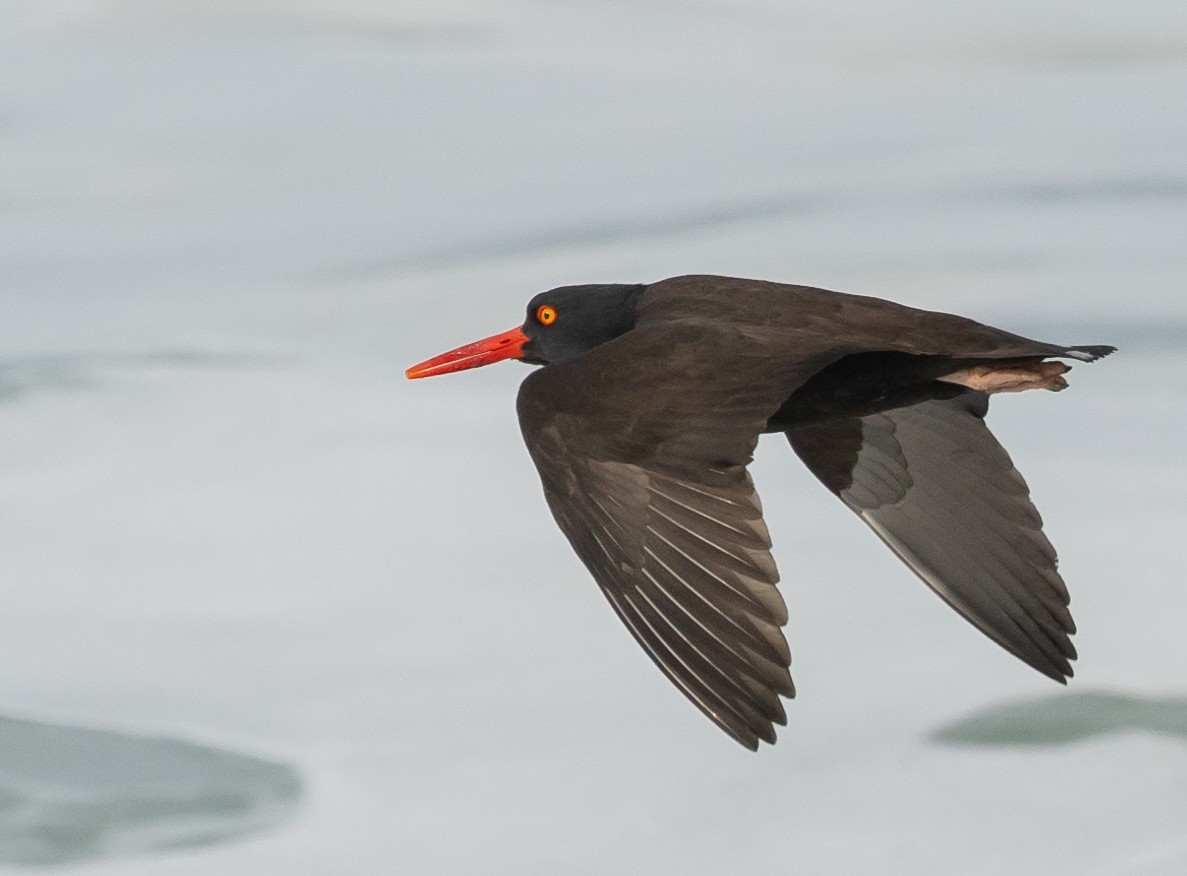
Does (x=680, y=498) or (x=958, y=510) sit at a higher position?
(x=958, y=510)

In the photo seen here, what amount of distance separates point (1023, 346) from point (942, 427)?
4.41 ft

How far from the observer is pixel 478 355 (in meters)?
7.43

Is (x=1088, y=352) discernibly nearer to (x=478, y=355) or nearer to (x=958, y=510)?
(x=958, y=510)

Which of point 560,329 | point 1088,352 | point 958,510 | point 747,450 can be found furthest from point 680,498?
point 958,510

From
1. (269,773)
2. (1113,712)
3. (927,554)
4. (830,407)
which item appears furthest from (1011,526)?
(269,773)

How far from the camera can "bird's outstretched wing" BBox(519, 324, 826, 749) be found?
5.19 metres

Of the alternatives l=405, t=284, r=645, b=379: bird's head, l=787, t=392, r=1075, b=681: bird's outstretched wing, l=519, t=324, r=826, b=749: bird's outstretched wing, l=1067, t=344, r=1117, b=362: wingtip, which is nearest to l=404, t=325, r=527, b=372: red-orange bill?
l=405, t=284, r=645, b=379: bird's head

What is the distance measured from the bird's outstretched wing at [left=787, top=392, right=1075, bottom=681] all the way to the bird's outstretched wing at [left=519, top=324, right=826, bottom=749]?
1.57 meters

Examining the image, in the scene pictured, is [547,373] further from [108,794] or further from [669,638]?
[108,794]

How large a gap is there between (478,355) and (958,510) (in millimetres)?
1846

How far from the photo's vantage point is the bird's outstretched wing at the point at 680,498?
17.0 feet

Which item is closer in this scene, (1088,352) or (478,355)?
(1088,352)

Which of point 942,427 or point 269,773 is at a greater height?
point 942,427

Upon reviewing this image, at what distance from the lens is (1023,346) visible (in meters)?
5.99
